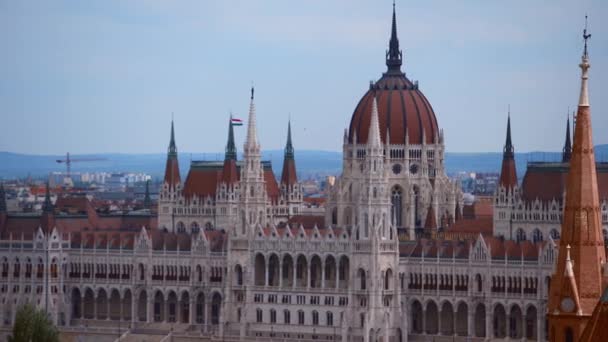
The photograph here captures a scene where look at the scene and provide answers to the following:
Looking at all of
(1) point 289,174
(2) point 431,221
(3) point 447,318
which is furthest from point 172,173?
(3) point 447,318

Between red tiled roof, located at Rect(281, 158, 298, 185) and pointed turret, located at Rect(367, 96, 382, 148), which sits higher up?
pointed turret, located at Rect(367, 96, 382, 148)

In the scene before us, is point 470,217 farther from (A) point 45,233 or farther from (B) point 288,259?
(A) point 45,233

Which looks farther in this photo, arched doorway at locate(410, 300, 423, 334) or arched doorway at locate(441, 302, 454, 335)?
arched doorway at locate(410, 300, 423, 334)

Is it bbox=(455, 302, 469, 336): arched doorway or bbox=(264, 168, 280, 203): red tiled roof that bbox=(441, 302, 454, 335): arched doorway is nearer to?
bbox=(455, 302, 469, 336): arched doorway

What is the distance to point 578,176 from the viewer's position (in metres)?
49.5

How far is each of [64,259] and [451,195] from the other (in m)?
29.5

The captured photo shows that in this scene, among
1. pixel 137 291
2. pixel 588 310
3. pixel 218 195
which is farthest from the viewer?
pixel 218 195

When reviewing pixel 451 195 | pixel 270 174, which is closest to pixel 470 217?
pixel 451 195

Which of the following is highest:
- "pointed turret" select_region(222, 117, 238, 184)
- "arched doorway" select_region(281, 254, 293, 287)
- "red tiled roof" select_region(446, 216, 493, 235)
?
"pointed turret" select_region(222, 117, 238, 184)

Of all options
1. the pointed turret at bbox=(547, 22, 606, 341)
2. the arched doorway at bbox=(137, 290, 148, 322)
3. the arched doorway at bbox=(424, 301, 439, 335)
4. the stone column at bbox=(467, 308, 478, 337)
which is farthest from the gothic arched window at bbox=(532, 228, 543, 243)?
the pointed turret at bbox=(547, 22, 606, 341)

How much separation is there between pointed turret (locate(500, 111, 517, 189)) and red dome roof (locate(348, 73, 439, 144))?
21.0ft

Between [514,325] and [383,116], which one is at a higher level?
[383,116]

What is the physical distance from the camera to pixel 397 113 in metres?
142

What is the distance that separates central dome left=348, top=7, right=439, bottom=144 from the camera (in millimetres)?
141750
